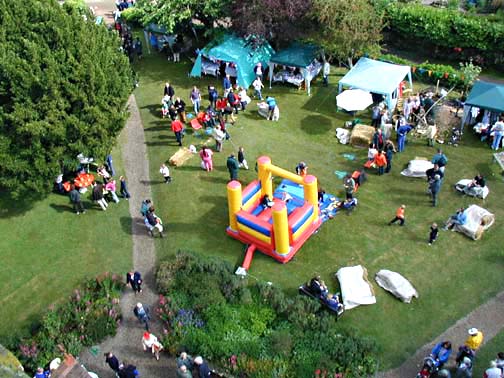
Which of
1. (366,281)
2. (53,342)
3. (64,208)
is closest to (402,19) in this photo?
(366,281)

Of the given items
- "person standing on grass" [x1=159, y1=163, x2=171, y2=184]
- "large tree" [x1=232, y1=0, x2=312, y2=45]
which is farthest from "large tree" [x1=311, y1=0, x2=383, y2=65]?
"person standing on grass" [x1=159, y1=163, x2=171, y2=184]

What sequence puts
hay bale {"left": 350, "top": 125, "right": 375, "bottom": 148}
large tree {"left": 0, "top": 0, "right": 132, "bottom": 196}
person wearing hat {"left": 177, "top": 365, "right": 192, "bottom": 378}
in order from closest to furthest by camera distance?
person wearing hat {"left": 177, "top": 365, "right": 192, "bottom": 378} → large tree {"left": 0, "top": 0, "right": 132, "bottom": 196} → hay bale {"left": 350, "top": 125, "right": 375, "bottom": 148}

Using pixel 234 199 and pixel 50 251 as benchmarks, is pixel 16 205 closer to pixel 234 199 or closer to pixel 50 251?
pixel 50 251

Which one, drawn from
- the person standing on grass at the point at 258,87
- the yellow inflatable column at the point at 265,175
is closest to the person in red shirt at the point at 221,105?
the person standing on grass at the point at 258,87

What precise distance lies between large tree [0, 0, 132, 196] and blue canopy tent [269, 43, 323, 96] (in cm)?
1001

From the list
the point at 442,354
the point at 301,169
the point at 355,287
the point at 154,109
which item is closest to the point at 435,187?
the point at 301,169

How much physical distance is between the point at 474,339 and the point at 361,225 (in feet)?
22.3

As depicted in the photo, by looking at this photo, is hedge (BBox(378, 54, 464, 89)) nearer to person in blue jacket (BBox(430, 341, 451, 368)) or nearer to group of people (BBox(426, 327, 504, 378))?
group of people (BBox(426, 327, 504, 378))

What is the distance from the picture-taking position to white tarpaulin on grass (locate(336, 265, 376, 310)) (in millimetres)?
19234

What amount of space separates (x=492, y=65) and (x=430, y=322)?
19.6 metres

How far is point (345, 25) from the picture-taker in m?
28.7

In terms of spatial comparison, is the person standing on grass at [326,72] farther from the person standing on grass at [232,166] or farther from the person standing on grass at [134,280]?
the person standing on grass at [134,280]

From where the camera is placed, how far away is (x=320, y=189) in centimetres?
2409

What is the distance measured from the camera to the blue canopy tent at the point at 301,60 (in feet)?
99.8
